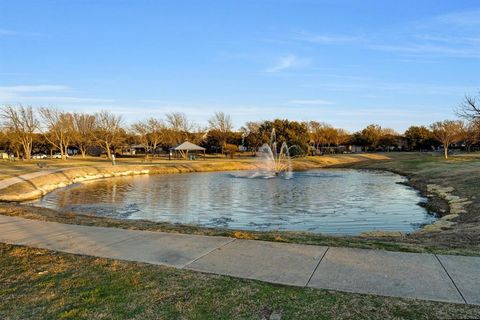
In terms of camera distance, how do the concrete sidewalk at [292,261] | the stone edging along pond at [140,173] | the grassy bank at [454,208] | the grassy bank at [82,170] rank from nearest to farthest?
the concrete sidewalk at [292,261] < the grassy bank at [454,208] < the stone edging along pond at [140,173] < the grassy bank at [82,170]

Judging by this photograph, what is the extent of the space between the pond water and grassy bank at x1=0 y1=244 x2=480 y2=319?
724cm

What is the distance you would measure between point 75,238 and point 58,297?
3.41 m

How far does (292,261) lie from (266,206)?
11547 millimetres

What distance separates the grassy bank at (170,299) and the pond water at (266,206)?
7.24 m

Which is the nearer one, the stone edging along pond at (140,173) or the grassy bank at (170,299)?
the grassy bank at (170,299)

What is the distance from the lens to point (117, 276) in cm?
552

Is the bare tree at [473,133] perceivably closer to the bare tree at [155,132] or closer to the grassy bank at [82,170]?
the grassy bank at [82,170]

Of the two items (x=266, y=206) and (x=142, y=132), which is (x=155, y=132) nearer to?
(x=142, y=132)

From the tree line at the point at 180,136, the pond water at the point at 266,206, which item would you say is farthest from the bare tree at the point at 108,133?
the pond water at the point at 266,206

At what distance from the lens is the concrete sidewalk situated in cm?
500

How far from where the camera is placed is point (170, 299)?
4.66 m

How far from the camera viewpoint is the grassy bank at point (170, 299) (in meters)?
4.22

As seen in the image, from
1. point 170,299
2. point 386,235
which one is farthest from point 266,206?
point 170,299

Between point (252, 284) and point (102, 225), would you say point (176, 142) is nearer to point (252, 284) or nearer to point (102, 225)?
point (102, 225)
